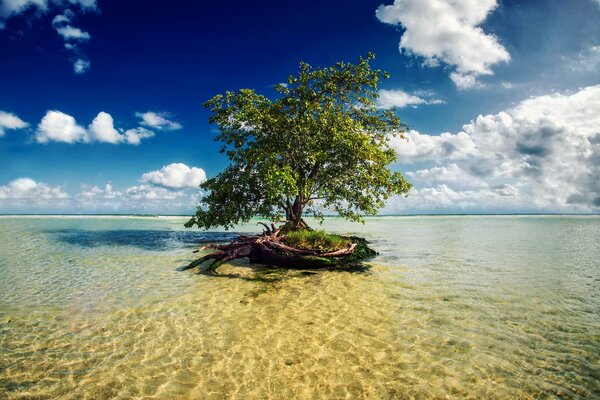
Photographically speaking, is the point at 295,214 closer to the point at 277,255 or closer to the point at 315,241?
the point at 315,241

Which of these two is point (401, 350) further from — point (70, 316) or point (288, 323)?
point (70, 316)

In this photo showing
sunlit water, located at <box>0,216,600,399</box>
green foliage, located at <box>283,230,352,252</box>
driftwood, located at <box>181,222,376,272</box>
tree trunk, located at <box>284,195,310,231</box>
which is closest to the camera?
sunlit water, located at <box>0,216,600,399</box>

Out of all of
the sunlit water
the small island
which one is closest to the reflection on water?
the small island

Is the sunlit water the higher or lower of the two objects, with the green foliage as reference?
lower

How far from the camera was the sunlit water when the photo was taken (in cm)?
637

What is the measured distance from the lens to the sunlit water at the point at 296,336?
6.37 meters

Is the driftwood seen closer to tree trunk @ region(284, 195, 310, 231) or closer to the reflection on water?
tree trunk @ region(284, 195, 310, 231)

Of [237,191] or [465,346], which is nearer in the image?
[465,346]

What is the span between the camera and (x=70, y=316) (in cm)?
1001

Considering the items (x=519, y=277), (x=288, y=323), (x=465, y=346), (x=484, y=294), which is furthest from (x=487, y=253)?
(x=288, y=323)

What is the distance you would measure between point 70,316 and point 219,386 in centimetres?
670

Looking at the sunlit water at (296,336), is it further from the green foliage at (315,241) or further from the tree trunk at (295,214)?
the tree trunk at (295,214)

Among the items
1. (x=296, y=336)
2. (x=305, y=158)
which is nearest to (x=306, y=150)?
(x=305, y=158)

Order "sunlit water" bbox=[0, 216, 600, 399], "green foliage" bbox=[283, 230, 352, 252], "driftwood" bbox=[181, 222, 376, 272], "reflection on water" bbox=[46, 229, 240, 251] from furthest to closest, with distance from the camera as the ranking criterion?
"reflection on water" bbox=[46, 229, 240, 251]
"green foliage" bbox=[283, 230, 352, 252]
"driftwood" bbox=[181, 222, 376, 272]
"sunlit water" bbox=[0, 216, 600, 399]
